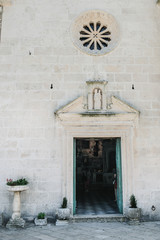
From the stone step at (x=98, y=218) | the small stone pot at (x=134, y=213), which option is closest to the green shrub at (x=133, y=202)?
the small stone pot at (x=134, y=213)

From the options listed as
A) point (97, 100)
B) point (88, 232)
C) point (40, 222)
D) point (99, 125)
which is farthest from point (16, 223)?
point (97, 100)

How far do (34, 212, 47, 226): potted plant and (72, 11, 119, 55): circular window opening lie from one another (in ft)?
17.4

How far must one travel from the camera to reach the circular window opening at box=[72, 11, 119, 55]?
766cm

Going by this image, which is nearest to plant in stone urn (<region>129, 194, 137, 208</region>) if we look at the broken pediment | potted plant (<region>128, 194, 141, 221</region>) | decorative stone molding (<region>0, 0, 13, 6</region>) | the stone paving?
potted plant (<region>128, 194, 141, 221</region>)

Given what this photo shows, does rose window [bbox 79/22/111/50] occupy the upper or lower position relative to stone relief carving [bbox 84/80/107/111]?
upper

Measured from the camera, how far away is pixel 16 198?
6352 mm

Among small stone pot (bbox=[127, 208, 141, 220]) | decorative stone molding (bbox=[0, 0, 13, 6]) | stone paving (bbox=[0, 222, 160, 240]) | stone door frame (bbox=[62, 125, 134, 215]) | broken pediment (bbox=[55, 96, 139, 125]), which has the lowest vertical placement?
stone paving (bbox=[0, 222, 160, 240])

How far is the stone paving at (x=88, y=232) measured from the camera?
5195 mm

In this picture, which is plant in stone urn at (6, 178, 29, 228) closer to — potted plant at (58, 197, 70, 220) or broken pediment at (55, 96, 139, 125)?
potted plant at (58, 197, 70, 220)

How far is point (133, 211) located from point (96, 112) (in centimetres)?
306

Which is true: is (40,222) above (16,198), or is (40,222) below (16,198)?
below

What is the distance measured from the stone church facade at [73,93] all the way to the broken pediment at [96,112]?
0.10ft

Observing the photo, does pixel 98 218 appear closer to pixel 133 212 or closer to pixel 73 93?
pixel 133 212

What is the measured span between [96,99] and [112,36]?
2371mm
